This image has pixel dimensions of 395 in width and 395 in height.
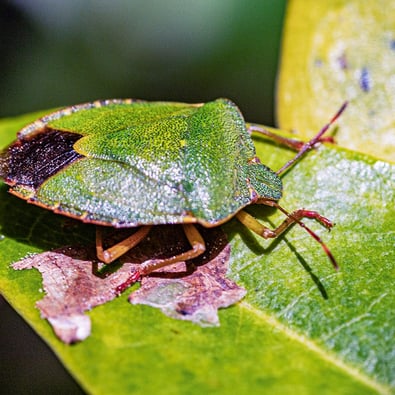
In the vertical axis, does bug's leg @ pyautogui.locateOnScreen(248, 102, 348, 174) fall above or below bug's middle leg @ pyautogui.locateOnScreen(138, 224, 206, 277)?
above

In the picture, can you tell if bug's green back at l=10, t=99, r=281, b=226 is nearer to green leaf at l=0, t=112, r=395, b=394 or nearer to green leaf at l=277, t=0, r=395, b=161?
green leaf at l=0, t=112, r=395, b=394

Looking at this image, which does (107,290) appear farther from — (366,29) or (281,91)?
(366,29)

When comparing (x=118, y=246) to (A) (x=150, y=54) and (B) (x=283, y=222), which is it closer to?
(B) (x=283, y=222)

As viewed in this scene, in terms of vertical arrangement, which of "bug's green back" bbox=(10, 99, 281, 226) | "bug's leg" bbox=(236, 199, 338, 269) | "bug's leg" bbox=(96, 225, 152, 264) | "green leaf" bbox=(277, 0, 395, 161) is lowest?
"bug's leg" bbox=(96, 225, 152, 264)

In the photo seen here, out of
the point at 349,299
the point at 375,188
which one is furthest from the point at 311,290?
the point at 375,188

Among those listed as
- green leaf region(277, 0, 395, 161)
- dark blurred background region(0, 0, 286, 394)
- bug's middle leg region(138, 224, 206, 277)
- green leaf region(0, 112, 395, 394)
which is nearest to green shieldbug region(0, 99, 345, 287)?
bug's middle leg region(138, 224, 206, 277)

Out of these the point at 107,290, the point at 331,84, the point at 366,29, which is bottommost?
the point at 107,290

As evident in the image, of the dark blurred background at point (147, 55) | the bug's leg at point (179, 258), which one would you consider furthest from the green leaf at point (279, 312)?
the dark blurred background at point (147, 55)
